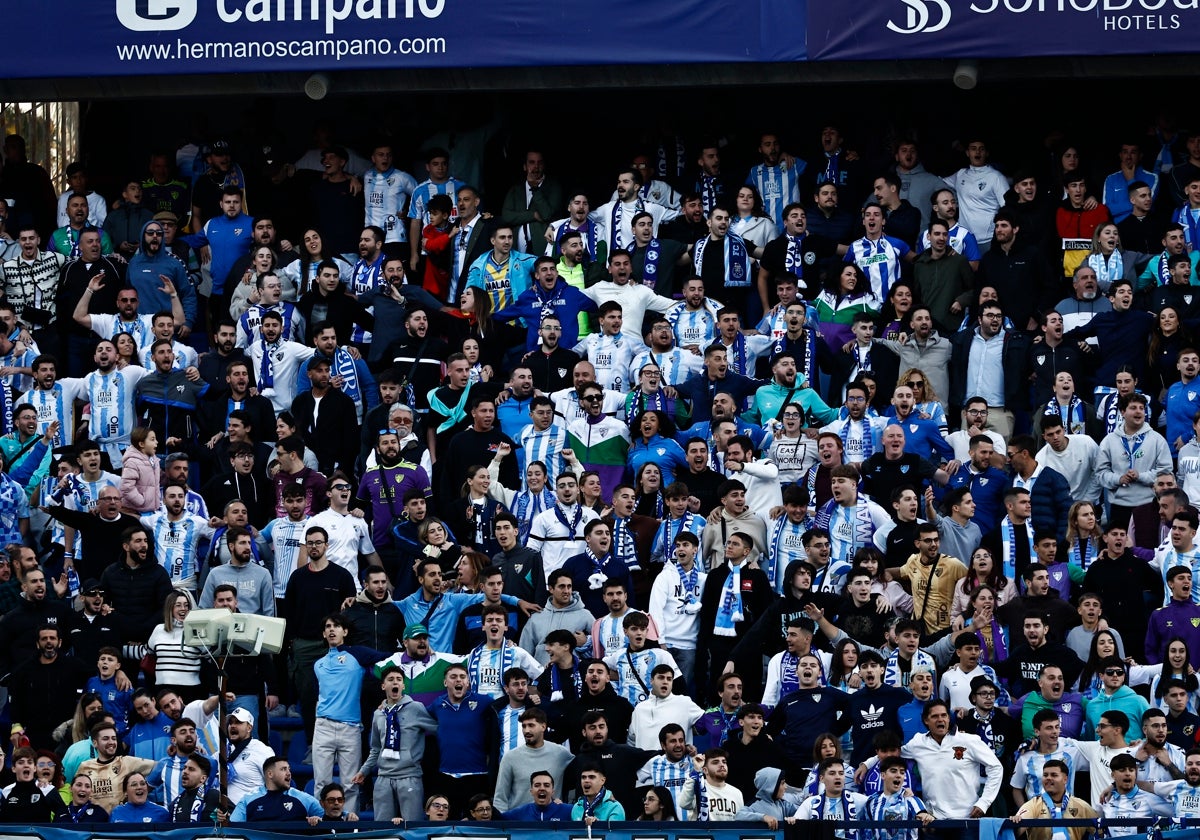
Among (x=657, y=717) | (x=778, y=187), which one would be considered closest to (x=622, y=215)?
(x=778, y=187)

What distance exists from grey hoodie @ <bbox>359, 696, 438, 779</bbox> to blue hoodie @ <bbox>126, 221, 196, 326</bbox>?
6429mm

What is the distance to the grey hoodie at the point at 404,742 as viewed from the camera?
18.5 metres

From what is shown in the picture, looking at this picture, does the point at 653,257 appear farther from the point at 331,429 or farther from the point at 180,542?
the point at 180,542

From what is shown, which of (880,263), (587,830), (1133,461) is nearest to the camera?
(587,830)

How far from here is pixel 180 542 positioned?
2067cm

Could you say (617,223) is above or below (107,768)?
above

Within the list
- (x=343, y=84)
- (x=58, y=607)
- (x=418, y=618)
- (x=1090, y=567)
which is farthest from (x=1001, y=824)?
(x=343, y=84)

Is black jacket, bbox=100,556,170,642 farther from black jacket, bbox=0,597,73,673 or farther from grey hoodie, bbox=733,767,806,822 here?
grey hoodie, bbox=733,767,806,822

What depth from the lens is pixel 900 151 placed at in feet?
78.9

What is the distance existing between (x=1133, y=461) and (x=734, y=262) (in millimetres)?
4351

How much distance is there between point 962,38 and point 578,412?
18.4 ft

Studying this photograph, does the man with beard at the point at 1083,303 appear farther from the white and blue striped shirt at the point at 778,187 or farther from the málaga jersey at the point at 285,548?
the málaga jersey at the point at 285,548

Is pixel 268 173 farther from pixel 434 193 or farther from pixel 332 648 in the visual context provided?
pixel 332 648

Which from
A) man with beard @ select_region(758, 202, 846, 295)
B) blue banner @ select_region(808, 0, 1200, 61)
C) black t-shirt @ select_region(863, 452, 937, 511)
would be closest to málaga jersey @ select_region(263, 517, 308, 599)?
black t-shirt @ select_region(863, 452, 937, 511)
